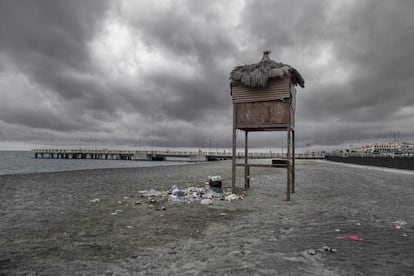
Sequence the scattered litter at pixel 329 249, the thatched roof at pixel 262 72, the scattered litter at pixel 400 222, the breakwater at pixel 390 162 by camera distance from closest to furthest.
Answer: the scattered litter at pixel 329 249 → the scattered litter at pixel 400 222 → the thatched roof at pixel 262 72 → the breakwater at pixel 390 162

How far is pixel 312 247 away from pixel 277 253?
0.88 metres

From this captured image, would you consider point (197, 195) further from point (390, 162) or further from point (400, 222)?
point (390, 162)

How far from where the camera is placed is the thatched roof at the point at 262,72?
1077 centimetres

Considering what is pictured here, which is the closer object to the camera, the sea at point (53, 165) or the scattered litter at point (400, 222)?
the scattered litter at point (400, 222)

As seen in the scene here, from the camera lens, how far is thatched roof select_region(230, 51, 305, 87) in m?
10.8

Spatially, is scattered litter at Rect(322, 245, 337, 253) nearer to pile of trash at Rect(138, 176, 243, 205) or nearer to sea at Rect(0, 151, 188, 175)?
pile of trash at Rect(138, 176, 243, 205)

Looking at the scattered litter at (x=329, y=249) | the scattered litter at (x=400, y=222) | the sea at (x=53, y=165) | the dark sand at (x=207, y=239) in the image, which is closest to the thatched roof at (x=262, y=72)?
the dark sand at (x=207, y=239)

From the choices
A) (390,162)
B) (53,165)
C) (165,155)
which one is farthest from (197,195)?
(165,155)

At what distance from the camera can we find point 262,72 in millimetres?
10953

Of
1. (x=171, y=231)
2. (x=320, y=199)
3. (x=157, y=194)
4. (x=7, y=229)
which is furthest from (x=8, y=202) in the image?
(x=320, y=199)

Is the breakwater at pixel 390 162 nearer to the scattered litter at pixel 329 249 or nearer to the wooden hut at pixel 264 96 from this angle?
the wooden hut at pixel 264 96

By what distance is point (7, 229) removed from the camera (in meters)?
6.67

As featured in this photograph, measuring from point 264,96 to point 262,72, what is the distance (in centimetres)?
105

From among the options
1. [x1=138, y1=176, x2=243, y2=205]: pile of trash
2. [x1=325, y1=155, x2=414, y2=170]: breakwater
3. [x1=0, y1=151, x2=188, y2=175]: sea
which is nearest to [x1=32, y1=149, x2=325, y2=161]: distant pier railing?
[x1=0, y1=151, x2=188, y2=175]: sea
